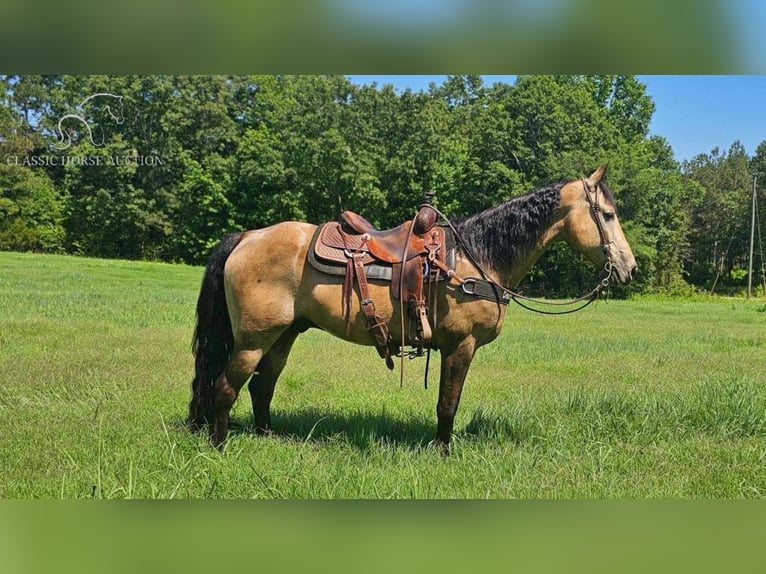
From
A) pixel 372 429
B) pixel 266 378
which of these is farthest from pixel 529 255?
pixel 266 378

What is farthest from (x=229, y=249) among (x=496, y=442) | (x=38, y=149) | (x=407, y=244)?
(x=38, y=149)

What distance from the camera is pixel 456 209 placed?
26266 mm

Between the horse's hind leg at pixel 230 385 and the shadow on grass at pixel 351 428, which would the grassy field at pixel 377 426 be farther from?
the horse's hind leg at pixel 230 385

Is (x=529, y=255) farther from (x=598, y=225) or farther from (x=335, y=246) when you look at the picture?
(x=335, y=246)

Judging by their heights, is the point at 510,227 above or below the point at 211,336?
above

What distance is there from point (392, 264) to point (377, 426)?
1.57m

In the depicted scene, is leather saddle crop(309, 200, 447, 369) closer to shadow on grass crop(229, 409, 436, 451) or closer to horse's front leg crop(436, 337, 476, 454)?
horse's front leg crop(436, 337, 476, 454)

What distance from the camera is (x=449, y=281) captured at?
13.3 feet

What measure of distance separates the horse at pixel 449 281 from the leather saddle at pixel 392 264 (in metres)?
0.07

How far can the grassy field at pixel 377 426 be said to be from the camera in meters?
3.36

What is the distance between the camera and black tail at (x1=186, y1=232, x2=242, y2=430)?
171 inches

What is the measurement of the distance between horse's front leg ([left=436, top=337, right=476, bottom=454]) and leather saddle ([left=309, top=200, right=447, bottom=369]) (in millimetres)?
257

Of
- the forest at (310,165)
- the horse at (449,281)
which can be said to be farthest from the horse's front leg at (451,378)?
the forest at (310,165)

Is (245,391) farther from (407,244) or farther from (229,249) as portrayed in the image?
(407,244)
